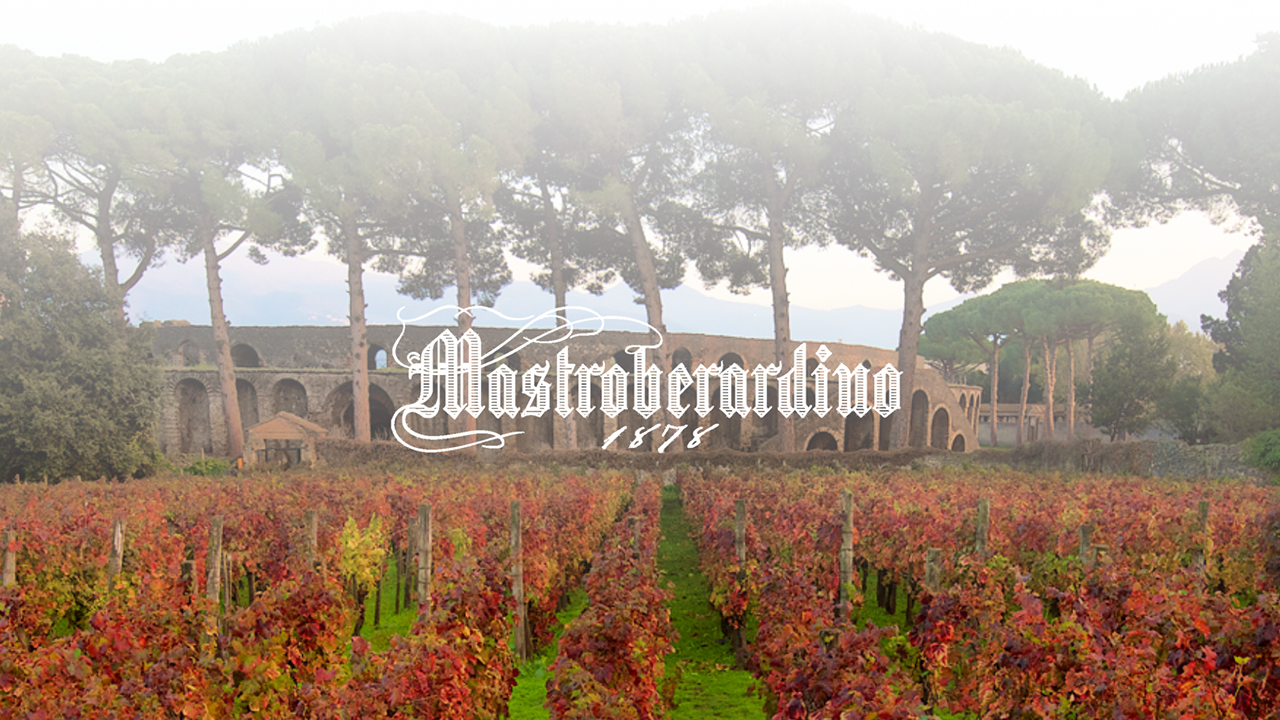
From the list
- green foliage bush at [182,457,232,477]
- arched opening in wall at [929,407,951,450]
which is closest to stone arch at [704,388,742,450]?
arched opening in wall at [929,407,951,450]

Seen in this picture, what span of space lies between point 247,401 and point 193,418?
2.13m

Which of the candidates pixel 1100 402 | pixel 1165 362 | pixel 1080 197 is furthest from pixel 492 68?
pixel 1165 362

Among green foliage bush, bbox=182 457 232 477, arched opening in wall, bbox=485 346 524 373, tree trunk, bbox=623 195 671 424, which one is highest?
tree trunk, bbox=623 195 671 424

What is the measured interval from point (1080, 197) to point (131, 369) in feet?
89.0

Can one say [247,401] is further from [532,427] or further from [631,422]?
[631,422]

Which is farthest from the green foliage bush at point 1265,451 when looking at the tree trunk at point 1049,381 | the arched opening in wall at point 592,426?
the arched opening in wall at point 592,426

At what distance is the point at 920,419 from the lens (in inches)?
1527

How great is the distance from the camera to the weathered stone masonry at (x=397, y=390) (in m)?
31.7

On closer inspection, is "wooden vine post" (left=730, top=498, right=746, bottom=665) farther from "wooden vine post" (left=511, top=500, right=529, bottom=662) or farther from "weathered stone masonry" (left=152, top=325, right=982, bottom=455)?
"weathered stone masonry" (left=152, top=325, right=982, bottom=455)

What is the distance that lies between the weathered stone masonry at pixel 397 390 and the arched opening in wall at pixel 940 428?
0.06m

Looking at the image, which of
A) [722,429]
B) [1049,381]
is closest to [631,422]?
[722,429]

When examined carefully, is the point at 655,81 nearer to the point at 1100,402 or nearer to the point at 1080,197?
the point at 1080,197

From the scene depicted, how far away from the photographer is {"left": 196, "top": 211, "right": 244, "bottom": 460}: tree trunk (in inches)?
1017

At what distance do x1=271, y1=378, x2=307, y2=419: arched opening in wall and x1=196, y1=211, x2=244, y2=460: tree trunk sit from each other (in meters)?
6.05
